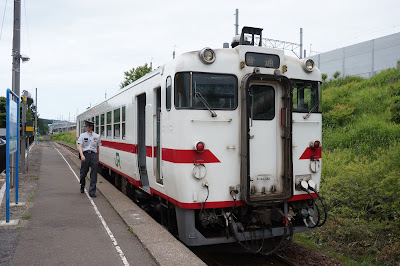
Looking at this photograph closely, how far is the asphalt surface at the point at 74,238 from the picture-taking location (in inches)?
184

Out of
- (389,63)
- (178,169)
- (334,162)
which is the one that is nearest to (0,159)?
(178,169)

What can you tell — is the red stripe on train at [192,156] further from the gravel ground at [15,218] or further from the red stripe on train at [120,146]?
the red stripe on train at [120,146]

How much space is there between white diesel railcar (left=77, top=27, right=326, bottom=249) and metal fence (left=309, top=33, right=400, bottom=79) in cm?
1654

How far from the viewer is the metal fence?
66.6ft

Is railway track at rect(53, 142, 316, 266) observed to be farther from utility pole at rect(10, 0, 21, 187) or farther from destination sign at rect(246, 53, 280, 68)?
utility pole at rect(10, 0, 21, 187)

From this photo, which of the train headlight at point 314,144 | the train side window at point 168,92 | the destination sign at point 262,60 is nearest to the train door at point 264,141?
the destination sign at point 262,60

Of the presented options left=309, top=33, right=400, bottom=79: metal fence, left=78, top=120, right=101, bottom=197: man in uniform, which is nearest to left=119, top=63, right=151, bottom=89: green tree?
left=309, top=33, right=400, bottom=79: metal fence

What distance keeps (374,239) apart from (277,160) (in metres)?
2.52

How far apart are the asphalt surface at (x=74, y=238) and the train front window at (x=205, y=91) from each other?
7.18 feet

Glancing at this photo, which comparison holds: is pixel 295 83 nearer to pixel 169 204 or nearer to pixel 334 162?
pixel 169 204

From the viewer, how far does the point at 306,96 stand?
5.76 meters

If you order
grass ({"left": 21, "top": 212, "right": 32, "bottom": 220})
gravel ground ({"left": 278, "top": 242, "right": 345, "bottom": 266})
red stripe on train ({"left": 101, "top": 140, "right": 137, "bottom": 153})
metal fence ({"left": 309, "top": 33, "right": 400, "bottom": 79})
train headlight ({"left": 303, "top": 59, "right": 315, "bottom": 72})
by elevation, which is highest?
metal fence ({"left": 309, "top": 33, "right": 400, "bottom": 79})

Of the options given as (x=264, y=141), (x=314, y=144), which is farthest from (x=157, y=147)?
(x=314, y=144)

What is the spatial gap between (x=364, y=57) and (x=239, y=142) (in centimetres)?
2052
